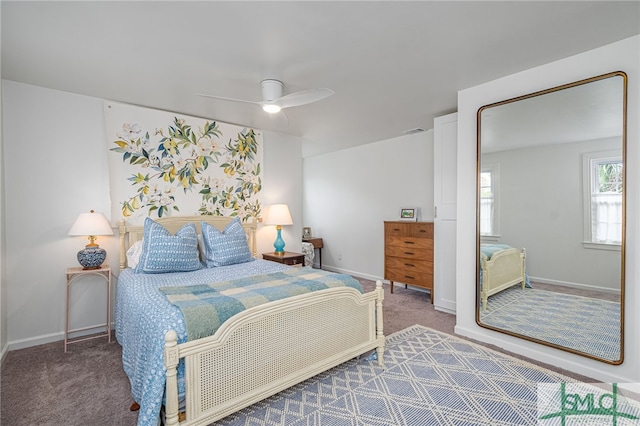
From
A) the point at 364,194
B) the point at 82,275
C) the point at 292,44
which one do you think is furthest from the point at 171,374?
the point at 364,194

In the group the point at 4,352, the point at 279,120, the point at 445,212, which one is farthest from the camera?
the point at 279,120

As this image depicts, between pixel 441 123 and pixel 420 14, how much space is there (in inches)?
83.9

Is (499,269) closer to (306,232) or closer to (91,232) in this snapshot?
(91,232)

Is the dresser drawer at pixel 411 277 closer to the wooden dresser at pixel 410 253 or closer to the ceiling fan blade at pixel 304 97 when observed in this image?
the wooden dresser at pixel 410 253

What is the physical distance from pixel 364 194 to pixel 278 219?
1.97 m

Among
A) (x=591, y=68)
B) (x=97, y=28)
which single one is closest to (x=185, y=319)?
(x=97, y=28)

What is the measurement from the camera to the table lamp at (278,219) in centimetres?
436

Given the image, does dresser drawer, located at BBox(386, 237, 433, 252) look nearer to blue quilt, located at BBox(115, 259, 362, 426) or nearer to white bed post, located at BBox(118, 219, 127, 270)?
blue quilt, located at BBox(115, 259, 362, 426)

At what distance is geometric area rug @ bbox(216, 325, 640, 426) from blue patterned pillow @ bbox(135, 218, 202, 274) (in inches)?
60.2

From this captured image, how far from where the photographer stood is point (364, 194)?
18.7ft

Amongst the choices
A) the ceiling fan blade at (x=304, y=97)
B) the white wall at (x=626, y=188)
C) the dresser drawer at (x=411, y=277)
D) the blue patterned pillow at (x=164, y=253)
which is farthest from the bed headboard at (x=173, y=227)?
the white wall at (x=626, y=188)

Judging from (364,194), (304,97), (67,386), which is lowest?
(67,386)

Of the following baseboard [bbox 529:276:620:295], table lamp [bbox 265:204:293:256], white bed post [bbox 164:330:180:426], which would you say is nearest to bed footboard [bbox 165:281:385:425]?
white bed post [bbox 164:330:180:426]

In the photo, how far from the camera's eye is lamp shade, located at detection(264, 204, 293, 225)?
4363mm
